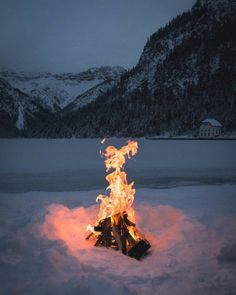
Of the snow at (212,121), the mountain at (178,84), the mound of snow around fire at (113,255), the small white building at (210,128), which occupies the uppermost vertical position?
the mountain at (178,84)

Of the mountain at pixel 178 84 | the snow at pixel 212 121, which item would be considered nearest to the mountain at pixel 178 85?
the mountain at pixel 178 84

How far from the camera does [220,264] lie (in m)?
7.57

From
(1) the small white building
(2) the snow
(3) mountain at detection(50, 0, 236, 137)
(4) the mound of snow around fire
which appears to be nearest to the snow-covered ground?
(4) the mound of snow around fire

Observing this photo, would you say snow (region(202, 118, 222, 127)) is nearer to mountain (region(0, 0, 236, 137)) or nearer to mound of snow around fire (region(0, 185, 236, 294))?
mountain (region(0, 0, 236, 137))

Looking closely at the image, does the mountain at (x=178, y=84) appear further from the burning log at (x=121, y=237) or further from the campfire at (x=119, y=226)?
the burning log at (x=121, y=237)

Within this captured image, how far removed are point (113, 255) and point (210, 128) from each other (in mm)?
110650

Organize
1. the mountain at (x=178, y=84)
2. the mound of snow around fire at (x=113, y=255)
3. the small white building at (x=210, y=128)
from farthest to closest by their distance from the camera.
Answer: the mountain at (x=178, y=84) → the small white building at (x=210, y=128) → the mound of snow around fire at (x=113, y=255)

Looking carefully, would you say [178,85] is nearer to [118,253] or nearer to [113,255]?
[118,253]

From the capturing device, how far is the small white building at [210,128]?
374ft

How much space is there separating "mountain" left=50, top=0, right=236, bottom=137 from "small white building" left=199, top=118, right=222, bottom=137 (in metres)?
4.59

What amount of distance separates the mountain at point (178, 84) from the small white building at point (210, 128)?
4.59 m

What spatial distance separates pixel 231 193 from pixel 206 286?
8990mm

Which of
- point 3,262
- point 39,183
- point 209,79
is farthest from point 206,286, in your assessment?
point 209,79

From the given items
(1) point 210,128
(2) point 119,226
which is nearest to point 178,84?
(1) point 210,128
